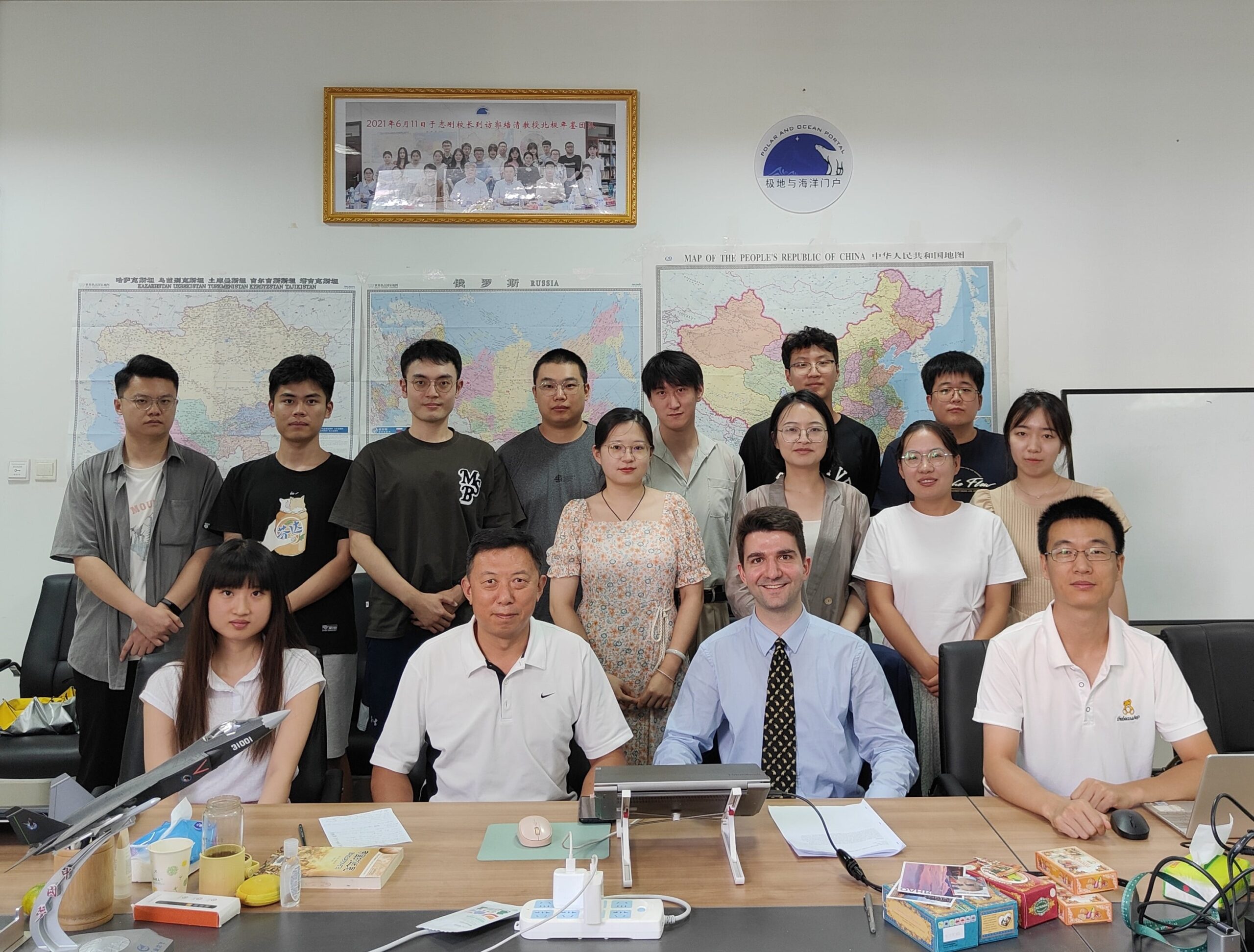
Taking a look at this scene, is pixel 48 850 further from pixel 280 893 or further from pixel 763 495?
pixel 763 495

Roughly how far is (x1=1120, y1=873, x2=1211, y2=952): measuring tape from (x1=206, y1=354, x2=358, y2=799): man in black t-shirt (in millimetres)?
2368

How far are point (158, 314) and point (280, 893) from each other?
3079 mm

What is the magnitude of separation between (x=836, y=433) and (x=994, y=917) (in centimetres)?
219

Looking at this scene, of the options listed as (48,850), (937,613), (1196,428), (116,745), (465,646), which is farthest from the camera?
(1196,428)

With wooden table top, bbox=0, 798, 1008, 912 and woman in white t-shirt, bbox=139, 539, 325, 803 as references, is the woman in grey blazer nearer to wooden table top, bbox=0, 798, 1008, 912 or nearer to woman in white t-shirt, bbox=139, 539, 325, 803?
wooden table top, bbox=0, 798, 1008, 912

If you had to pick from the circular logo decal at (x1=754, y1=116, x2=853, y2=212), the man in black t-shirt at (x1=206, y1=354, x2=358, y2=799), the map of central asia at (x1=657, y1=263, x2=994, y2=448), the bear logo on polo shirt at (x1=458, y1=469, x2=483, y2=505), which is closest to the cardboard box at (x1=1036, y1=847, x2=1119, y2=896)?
the bear logo on polo shirt at (x1=458, y1=469, x2=483, y2=505)

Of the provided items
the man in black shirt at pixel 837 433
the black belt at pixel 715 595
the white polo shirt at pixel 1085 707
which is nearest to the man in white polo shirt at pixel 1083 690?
the white polo shirt at pixel 1085 707

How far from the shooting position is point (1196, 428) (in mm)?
3922

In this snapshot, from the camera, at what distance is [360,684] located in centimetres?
347

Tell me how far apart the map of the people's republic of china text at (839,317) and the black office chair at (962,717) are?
175 centimetres

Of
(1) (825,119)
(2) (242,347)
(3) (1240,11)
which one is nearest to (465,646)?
(2) (242,347)

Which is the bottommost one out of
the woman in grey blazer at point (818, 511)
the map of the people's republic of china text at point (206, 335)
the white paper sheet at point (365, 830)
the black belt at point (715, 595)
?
the white paper sheet at point (365, 830)

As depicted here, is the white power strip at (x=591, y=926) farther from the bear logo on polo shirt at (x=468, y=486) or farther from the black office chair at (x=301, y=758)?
the bear logo on polo shirt at (x=468, y=486)

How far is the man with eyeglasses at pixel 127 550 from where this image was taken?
3.13 m
